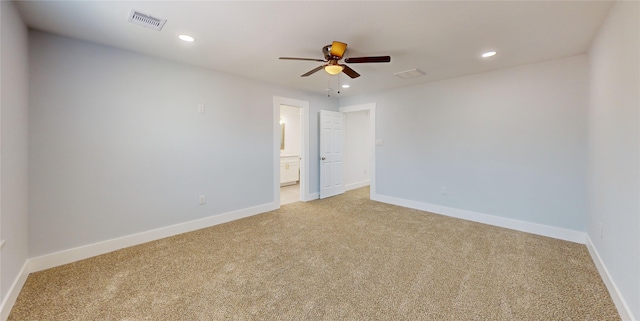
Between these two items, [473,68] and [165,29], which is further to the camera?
[473,68]

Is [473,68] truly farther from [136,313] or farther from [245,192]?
[136,313]

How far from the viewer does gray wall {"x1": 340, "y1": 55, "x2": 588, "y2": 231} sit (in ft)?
10.3

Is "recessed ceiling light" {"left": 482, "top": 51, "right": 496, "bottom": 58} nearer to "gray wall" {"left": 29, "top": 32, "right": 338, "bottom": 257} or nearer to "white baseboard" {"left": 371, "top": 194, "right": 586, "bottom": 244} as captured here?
"white baseboard" {"left": 371, "top": 194, "right": 586, "bottom": 244}

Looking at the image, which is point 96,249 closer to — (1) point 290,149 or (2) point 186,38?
(2) point 186,38

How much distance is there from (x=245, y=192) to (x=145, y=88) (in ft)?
6.71

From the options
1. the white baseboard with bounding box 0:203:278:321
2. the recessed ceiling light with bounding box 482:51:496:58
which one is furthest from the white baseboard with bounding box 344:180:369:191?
the recessed ceiling light with bounding box 482:51:496:58

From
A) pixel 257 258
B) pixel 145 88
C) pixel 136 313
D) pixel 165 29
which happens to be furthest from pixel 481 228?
pixel 145 88

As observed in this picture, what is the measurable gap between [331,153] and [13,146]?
4.57m

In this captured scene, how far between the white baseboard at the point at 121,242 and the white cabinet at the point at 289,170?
2827mm

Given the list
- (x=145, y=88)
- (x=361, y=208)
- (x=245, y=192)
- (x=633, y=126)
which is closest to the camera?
(x=633, y=126)

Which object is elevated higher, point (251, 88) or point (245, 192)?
point (251, 88)

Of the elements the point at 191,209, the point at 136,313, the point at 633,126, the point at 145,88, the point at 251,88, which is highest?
the point at 251,88

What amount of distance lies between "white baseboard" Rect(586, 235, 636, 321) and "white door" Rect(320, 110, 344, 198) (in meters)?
4.07

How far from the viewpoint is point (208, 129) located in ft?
12.0
